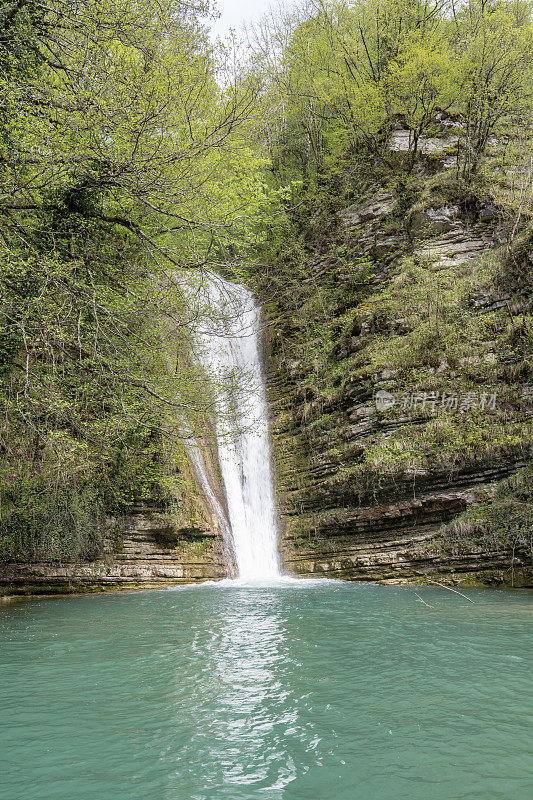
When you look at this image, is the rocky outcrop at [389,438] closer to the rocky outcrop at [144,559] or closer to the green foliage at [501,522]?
the green foliage at [501,522]

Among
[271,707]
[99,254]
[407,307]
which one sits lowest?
[271,707]

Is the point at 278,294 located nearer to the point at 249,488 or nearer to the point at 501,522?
the point at 249,488

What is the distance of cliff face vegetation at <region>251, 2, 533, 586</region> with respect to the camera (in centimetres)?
1093

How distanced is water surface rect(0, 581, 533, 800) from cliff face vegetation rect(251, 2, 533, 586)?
4.00 m

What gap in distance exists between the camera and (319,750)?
3.14 meters

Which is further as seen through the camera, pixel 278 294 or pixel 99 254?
pixel 278 294

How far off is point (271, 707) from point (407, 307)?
1189 cm

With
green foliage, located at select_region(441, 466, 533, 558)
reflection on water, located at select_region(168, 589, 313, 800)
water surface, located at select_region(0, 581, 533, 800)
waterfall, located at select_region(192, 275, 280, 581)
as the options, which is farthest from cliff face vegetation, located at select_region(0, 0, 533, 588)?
reflection on water, located at select_region(168, 589, 313, 800)

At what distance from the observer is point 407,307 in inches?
543

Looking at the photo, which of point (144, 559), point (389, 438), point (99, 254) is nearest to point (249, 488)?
point (144, 559)

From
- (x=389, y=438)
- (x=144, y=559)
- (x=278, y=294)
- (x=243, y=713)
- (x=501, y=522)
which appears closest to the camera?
(x=243, y=713)

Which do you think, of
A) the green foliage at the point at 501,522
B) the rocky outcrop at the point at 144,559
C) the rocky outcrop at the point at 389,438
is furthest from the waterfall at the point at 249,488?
the green foliage at the point at 501,522

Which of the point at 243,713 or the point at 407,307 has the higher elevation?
the point at 407,307

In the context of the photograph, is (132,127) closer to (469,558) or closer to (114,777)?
(114,777)
